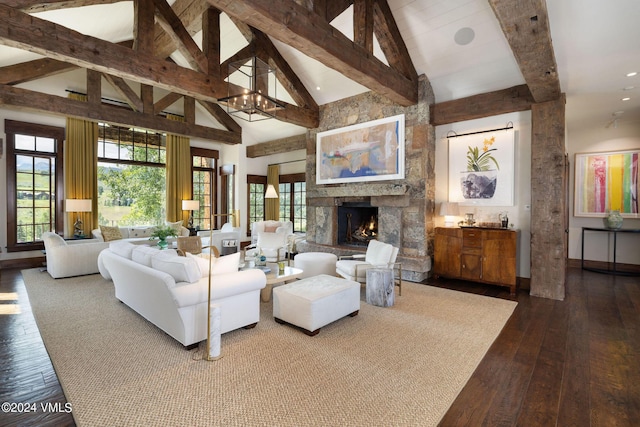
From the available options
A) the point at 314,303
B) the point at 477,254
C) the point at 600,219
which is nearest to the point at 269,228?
the point at 477,254

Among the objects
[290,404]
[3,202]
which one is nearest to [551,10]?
[290,404]

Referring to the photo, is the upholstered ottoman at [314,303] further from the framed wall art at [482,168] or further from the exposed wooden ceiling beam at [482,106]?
the exposed wooden ceiling beam at [482,106]

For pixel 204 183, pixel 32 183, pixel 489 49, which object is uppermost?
pixel 489 49

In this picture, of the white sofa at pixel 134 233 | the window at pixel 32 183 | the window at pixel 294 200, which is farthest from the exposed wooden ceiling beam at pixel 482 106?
the window at pixel 32 183

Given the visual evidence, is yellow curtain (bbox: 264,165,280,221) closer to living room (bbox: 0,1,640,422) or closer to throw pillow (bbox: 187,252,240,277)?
living room (bbox: 0,1,640,422)

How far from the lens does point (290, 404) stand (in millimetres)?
2029

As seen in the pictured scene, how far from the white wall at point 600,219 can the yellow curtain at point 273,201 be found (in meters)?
7.66

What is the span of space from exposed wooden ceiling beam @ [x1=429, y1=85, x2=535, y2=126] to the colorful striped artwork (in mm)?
3084

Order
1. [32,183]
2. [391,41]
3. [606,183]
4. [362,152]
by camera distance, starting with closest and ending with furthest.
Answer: [391,41] < [362,152] < [606,183] < [32,183]

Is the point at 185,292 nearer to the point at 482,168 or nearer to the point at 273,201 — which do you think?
the point at 482,168

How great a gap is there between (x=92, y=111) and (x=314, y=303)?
6418 mm

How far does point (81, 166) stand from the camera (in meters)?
6.98

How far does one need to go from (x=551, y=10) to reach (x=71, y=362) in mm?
5748

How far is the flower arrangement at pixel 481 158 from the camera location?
16.8 feet
